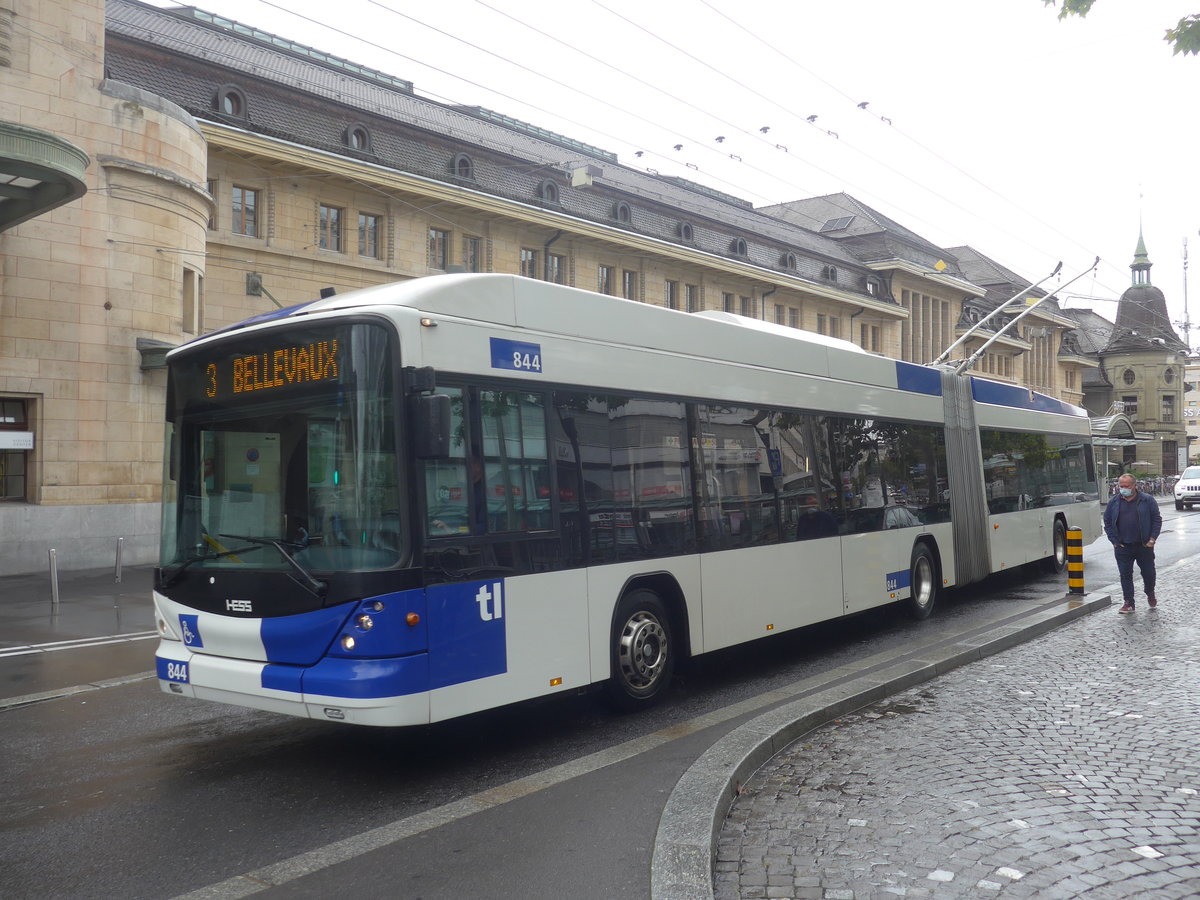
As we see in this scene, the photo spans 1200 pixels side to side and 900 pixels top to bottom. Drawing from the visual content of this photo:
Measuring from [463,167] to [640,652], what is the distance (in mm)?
25553

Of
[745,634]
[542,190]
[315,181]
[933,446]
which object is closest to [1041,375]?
[542,190]

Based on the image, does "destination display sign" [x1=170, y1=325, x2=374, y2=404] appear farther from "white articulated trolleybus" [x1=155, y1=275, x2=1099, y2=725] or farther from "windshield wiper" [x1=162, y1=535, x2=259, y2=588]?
"windshield wiper" [x1=162, y1=535, x2=259, y2=588]

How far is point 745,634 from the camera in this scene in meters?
8.52

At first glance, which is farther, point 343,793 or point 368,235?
point 368,235

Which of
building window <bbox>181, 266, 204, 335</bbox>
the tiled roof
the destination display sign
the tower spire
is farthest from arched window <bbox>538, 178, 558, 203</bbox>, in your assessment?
the tower spire

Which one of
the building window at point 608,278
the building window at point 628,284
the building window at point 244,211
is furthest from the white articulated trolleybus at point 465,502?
the building window at point 628,284

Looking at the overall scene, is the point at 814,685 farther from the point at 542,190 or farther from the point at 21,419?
the point at 542,190

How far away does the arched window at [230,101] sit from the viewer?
80.9 ft

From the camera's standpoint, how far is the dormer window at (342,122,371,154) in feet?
89.9

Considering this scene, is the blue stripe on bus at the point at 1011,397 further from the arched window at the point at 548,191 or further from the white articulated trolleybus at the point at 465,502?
the arched window at the point at 548,191

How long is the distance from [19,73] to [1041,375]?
229 ft

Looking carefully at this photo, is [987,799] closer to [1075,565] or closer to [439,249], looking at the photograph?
[1075,565]

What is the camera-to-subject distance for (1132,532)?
497 inches

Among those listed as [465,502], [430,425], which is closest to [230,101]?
[465,502]
